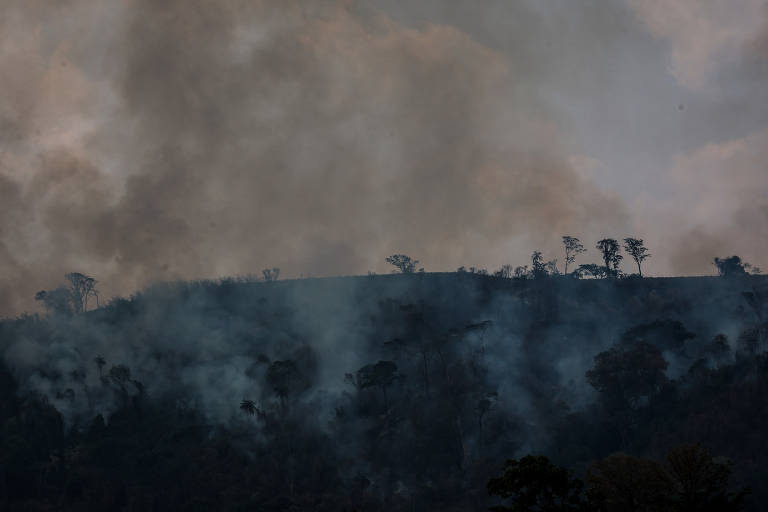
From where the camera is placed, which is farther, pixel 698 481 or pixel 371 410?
pixel 371 410

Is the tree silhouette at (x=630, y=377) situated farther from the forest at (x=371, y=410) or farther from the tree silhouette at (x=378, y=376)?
the tree silhouette at (x=378, y=376)

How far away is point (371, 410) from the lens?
562 feet

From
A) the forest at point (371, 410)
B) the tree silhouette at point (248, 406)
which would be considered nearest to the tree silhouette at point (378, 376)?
the forest at point (371, 410)

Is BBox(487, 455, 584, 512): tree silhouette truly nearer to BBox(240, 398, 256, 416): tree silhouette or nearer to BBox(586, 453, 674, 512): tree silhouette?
BBox(586, 453, 674, 512): tree silhouette

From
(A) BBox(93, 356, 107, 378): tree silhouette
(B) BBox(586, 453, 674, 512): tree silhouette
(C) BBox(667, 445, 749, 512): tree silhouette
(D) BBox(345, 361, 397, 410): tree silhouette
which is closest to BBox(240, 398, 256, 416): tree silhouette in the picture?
(D) BBox(345, 361, 397, 410): tree silhouette

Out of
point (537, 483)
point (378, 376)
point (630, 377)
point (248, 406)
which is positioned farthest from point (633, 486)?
point (248, 406)

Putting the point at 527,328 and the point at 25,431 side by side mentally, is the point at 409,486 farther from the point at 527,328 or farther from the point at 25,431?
the point at 25,431

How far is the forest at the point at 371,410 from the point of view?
14362 cm

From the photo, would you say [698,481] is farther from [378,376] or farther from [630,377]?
[378,376]

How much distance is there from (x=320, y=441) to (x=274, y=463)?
12521mm

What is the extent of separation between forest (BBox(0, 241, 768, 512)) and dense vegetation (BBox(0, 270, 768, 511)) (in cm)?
45

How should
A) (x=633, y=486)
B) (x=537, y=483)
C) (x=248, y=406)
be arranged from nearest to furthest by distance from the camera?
(x=537, y=483)
(x=633, y=486)
(x=248, y=406)

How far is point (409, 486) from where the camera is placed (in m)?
147

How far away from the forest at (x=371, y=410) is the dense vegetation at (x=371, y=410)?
45cm
